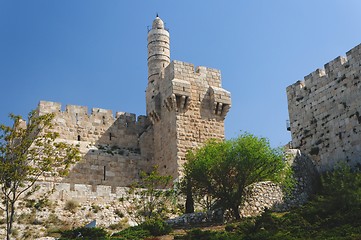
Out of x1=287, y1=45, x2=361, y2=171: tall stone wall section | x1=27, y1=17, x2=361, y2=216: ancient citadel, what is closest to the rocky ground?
x1=27, y1=17, x2=361, y2=216: ancient citadel

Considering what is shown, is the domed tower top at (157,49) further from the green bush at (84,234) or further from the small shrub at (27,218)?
the green bush at (84,234)

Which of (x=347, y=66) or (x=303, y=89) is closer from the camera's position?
(x=347, y=66)

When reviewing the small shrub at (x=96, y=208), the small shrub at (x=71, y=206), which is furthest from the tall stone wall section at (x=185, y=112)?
Result: the small shrub at (x=71, y=206)

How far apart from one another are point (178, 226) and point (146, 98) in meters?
11.7

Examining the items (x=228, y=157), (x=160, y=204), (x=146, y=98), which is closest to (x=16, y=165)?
(x=160, y=204)

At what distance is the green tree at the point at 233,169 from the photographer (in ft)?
75.2

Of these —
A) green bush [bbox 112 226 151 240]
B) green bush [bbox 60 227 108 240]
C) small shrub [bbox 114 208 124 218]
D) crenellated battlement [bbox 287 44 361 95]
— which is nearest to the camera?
green bush [bbox 112 226 151 240]

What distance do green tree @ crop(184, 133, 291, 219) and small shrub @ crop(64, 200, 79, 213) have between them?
4.29m

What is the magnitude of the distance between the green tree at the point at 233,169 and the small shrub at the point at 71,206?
429 cm

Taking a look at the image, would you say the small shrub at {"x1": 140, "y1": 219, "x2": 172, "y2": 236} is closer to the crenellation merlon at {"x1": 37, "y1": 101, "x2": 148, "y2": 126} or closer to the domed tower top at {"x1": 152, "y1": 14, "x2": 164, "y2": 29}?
the crenellation merlon at {"x1": 37, "y1": 101, "x2": 148, "y2": 126}

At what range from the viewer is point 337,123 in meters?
26.5

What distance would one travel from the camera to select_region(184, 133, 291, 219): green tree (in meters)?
22.9

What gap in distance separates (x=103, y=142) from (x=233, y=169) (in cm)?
990

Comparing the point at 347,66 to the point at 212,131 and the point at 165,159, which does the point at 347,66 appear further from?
the point at 165,159
